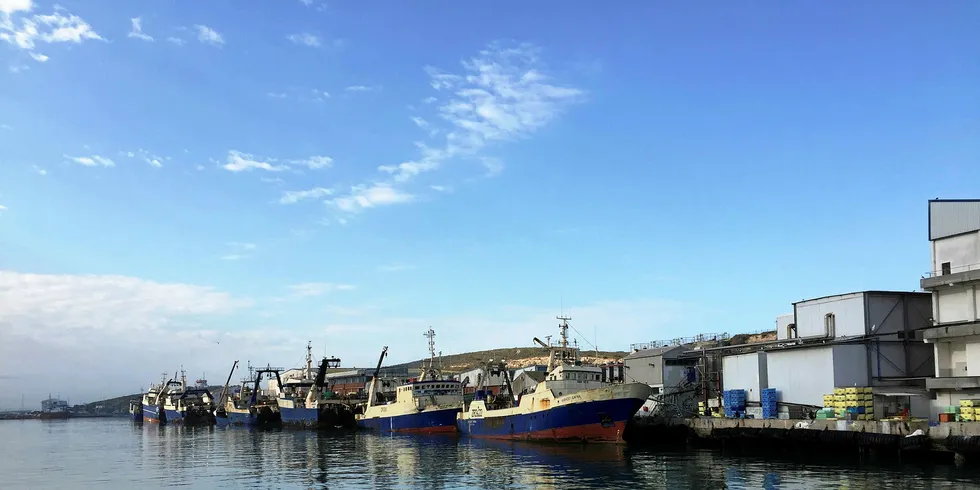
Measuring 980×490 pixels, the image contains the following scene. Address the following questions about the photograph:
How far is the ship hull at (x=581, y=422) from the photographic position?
181 ft

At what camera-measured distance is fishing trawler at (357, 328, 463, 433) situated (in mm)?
76688

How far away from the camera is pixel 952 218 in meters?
49.6

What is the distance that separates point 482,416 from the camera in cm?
6875

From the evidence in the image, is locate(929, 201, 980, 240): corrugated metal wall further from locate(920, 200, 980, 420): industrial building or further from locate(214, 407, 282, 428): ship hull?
locate(214, 407, 282, 428): ship hull

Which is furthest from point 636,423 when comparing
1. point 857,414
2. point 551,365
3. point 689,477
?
point 689,477

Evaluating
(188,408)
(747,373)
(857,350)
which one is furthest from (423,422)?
(188,408)

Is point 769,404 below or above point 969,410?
below

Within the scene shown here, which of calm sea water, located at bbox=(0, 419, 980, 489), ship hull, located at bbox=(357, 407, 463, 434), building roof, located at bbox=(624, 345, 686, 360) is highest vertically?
building roof, located at bbox=(624, 345, 686, 360)

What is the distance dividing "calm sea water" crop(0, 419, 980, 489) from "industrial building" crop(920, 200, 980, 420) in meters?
11.3

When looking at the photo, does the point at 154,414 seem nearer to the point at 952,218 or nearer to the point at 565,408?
the point at 565,408

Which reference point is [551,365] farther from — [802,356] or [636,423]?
[802,356]

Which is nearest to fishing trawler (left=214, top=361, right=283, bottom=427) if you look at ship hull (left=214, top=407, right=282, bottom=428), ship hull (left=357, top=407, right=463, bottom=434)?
ship hull (left=214, top=407, right=282, bottom=428)

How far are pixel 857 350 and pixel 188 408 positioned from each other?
114 metres

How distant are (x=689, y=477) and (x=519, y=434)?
26341 mm
